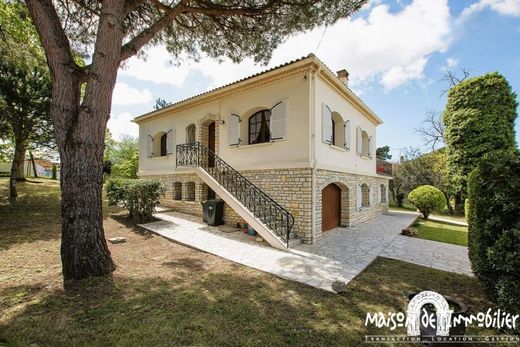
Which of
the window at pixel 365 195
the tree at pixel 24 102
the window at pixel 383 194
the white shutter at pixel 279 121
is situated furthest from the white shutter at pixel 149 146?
the window at pixel 383 194

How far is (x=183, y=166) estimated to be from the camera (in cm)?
1010

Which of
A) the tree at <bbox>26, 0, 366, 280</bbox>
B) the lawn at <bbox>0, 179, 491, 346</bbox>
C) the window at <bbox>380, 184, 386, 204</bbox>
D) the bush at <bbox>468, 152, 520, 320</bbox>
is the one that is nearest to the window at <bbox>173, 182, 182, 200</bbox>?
the lawn at <bbox>0, 179, 491, 346</bbox>

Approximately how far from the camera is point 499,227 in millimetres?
3391

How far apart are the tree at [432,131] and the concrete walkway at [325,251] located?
18294 mm

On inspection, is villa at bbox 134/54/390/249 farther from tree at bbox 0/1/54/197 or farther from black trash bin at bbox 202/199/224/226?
tree at bbox 0/1/54/197

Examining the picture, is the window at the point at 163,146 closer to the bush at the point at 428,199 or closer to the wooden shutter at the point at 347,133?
the wooden shutter at the point at 347,133

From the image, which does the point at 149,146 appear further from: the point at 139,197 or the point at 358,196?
the point at 358,196

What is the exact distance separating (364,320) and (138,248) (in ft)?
18.9

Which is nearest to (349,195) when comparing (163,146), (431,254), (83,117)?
(431,254)

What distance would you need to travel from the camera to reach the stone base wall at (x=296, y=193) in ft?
24.1

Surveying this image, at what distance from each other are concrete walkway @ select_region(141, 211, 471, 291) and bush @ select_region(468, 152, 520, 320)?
2.05 m

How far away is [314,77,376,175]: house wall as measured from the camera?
25.2 ft

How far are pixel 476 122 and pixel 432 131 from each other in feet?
28.1

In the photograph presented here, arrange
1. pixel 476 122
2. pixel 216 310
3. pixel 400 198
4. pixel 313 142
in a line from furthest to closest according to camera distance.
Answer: pixel 400 198 < pixel 476 122 < pixel 313 142 < pixel 216 310
